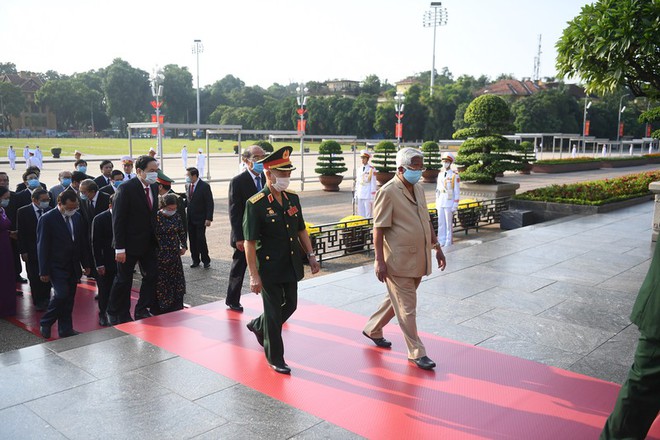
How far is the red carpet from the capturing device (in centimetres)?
359

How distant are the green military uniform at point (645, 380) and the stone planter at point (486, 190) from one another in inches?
495

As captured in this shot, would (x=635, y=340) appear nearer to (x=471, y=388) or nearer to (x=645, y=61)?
(x=471, y=388)

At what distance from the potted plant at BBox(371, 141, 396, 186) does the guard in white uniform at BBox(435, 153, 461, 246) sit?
11.5m

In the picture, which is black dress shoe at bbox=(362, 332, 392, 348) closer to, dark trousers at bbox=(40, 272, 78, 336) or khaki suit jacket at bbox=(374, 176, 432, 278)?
khaki suit jacket at bbox=(374, 176, 432, 278)

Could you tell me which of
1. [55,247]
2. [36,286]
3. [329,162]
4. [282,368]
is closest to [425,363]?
[282,368]

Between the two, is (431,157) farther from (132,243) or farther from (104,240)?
(132,243)

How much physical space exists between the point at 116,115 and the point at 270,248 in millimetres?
88153

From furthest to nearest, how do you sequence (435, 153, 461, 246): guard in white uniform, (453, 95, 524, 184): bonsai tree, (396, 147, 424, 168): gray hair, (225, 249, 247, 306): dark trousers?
(453, 95, 524, 184): bonsai tree < (435, 153, 461, 246): guard in white uniform < (225, 249, 247, 306): dark trousers < (396, 147, 424, 168): gray hair

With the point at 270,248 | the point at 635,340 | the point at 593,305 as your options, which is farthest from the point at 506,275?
the point at 270,248

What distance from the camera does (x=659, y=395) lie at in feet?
9.24

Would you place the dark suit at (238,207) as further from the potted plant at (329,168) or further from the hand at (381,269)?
the potted plant at (329,168)

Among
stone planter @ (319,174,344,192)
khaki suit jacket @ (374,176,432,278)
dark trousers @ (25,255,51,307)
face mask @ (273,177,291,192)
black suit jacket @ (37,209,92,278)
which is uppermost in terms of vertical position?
face mask @ (273,177,291,192)

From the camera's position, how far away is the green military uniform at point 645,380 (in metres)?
2.79

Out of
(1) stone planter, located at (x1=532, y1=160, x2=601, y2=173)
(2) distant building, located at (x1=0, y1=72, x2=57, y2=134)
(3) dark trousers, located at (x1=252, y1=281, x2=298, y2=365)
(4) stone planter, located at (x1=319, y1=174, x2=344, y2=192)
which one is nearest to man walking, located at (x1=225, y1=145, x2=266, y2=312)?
(3) dark trousers, located at (x1=252, y1=281, x2=298, y2=365)
